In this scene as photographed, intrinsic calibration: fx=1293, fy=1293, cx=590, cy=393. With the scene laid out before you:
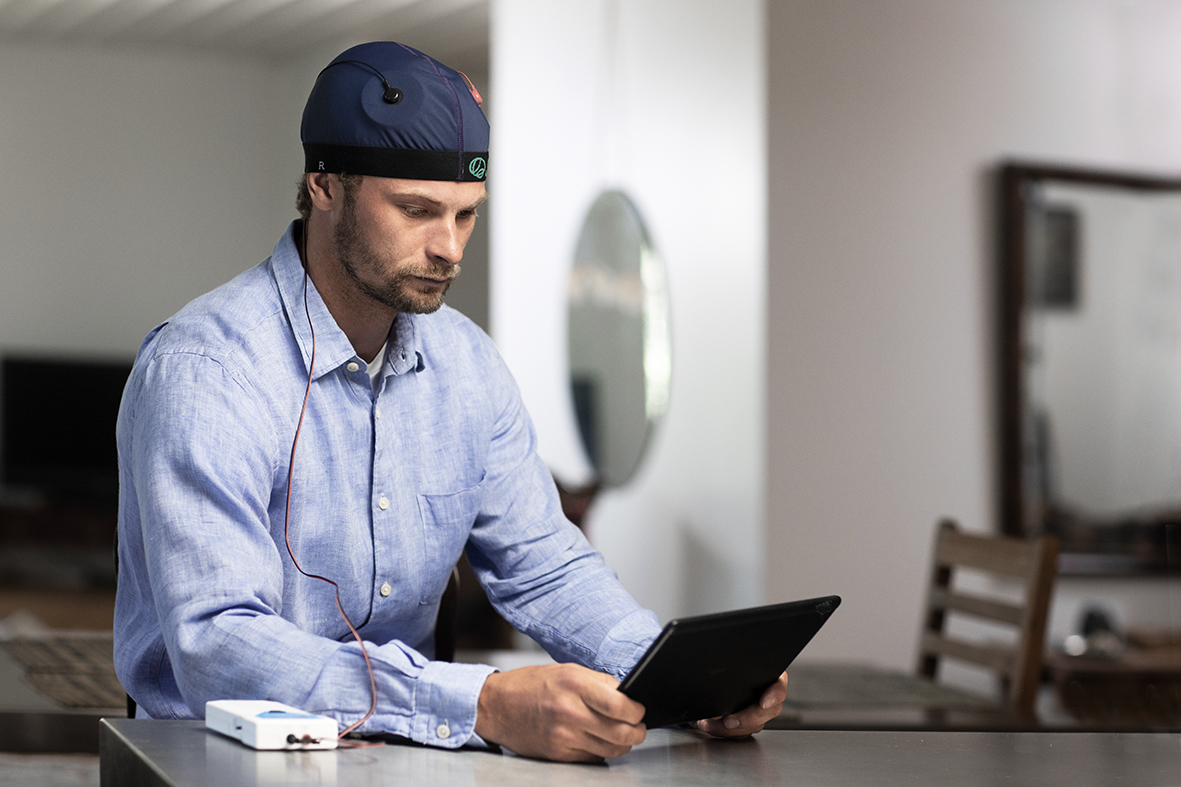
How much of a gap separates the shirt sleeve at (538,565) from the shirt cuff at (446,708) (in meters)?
0.29

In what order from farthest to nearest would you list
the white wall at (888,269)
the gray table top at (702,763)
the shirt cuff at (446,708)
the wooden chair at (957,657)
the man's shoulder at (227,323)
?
the white wall at (888,269) < the wooden chair at (957,657) < the man's shoulder at (227,323) < the shirt cuff at (446,708) < the gray table top at (702,763)

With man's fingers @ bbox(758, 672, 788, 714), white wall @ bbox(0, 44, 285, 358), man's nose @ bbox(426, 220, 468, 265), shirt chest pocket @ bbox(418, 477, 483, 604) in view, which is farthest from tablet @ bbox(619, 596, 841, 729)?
white wall @ bbox(0, 44, 285, 358)

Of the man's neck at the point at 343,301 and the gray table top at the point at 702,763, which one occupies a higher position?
the man's neck at the point at 343,301

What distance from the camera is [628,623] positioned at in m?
1.32

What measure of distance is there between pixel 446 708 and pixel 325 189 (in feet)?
1.76

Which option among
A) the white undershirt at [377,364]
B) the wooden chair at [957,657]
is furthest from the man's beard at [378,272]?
the wooden chair at [957,657]

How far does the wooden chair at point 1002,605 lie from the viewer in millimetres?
2168

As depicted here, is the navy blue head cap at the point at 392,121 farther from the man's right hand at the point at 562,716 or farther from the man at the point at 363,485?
the man's right hand at the point at 562,716

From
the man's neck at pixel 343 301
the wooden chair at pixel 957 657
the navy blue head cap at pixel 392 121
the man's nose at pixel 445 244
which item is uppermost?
the navy blue head cap at pixel 392 121

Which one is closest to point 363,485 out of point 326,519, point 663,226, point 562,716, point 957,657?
point 326,519

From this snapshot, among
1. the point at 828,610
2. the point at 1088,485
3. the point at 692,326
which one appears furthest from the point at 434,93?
the point at 1088,485

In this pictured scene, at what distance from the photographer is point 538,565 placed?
4.65ft

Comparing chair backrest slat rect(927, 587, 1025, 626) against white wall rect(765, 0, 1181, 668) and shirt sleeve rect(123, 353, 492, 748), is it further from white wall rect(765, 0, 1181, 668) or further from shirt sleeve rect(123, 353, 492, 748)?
shirt sleeve rect(123, 353, 492, 748)

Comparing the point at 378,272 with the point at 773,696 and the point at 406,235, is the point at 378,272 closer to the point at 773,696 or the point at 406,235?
the point at 406,235
